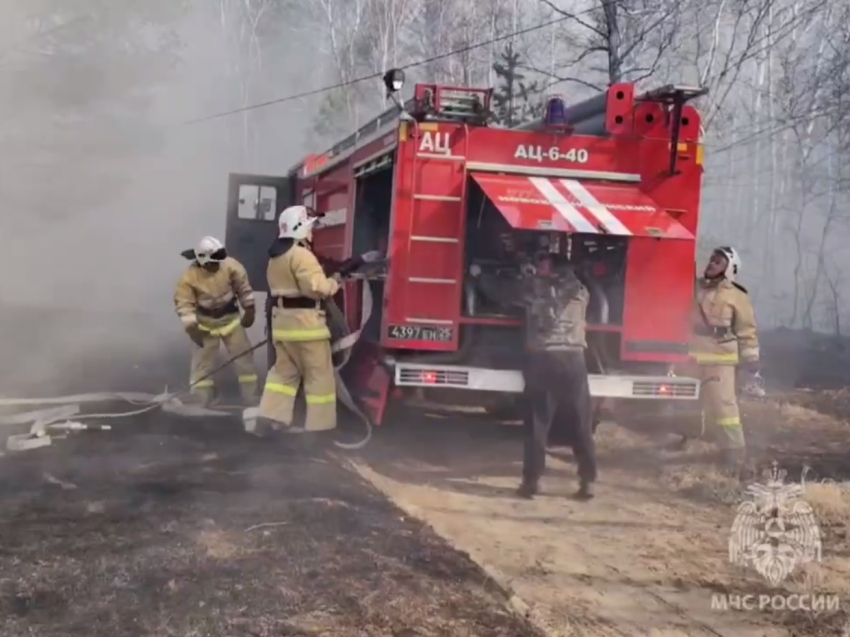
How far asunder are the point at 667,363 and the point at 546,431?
128cm

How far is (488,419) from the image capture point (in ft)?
25.8

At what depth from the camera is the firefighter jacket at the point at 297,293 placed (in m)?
6.64

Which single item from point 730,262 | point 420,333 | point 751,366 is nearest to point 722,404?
point 751,366

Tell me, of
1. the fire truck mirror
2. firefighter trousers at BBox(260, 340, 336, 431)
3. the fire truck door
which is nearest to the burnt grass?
firefighter trousers at BBox(260, 340, 336, 431)

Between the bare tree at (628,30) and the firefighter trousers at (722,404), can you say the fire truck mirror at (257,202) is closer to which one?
the bare tree at (628,30)

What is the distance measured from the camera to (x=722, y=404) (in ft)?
22.2

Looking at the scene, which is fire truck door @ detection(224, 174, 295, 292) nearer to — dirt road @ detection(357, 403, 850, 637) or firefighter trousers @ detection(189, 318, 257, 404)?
firefighter trousers @ detection(189, 318, 257, 404)

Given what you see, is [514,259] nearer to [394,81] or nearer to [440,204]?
[440,204]

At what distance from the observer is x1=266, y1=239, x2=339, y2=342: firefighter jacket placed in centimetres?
664

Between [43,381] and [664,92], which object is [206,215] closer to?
[43,381]

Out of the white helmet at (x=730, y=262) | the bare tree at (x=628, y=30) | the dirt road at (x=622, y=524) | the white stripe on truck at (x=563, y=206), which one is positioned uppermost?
the bare tree at (x=628, y=30)

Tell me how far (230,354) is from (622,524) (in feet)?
13.3

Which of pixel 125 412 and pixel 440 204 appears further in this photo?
pixel 125 412

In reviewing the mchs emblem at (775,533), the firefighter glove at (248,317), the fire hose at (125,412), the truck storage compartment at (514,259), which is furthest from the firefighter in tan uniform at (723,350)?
the firefighter glove at (248,317)
